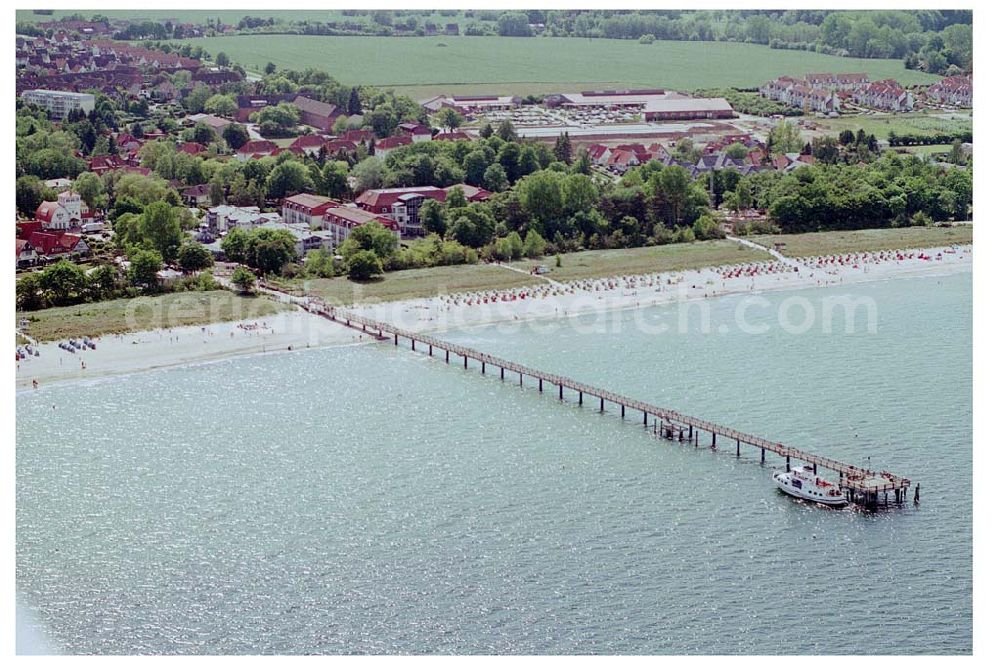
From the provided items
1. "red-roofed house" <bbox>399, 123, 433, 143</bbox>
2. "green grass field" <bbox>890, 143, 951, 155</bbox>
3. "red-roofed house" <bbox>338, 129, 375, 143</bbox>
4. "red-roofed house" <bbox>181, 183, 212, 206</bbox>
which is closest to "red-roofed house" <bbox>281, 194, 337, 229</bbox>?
"red-roofed house" <bbox>181, 183, 212, 206</bbox>

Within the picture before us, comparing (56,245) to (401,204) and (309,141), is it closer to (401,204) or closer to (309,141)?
(401,204)

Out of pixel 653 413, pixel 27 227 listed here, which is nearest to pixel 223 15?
pixel 27 227

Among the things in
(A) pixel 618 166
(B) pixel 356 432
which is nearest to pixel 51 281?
(B) pixel 356 432

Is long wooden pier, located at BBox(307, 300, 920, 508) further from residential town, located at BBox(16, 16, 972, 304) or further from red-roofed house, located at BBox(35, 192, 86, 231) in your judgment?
red-roofed house, located at BBox(35, 192, 86, 231)

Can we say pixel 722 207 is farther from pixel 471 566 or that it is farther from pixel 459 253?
pixel 471 566

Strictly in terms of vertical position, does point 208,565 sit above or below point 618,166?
below

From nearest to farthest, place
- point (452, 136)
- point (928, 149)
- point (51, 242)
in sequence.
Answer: point (51, 242), point (452, 136), point (928, 149)

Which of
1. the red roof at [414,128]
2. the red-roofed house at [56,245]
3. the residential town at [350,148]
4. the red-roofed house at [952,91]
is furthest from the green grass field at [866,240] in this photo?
the red-roofed house at [952,91]

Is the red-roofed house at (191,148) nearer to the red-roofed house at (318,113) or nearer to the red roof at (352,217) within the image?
the red-roofed house at (318,113)
